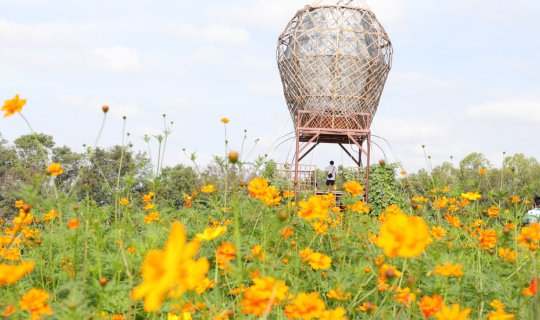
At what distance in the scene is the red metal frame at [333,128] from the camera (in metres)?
11.9

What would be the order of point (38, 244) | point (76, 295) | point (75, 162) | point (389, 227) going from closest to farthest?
point (389, 227) < point (76, 295) < point (38, 244) < point (75, 162)

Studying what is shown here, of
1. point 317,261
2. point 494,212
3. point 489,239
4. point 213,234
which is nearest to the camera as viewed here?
point 213,234

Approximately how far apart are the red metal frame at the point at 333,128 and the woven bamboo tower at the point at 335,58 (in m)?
0.03

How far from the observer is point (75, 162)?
23.9 metres

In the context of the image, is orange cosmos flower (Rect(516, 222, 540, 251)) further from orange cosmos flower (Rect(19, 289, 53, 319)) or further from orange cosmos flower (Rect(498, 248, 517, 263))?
orange cosmos flower (Rect(19, 289, 53, 319))

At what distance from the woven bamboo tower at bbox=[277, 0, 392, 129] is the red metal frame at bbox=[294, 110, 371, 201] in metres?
0.03

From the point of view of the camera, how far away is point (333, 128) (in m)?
12.0

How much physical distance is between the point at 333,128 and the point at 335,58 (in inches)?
64.7

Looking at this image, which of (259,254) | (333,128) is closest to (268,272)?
(259,254)

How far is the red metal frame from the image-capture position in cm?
1185

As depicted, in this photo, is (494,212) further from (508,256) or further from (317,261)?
(317,261)

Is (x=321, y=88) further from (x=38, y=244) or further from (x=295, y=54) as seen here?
(x=38, y=244)

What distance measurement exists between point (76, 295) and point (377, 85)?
11999mm

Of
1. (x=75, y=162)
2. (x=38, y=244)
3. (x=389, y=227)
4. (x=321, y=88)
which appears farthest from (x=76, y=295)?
(x=75, y=162)
